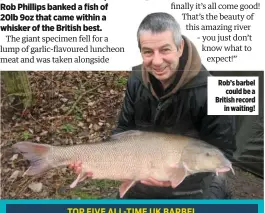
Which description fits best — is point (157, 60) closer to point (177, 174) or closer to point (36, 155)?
point (177, 174)

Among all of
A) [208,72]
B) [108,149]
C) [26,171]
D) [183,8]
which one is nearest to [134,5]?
[183,8]

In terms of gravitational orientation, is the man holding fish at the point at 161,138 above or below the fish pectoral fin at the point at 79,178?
above

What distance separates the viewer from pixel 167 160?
13.0 feet

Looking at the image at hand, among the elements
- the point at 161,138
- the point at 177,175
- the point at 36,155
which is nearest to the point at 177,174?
the point at 177,175

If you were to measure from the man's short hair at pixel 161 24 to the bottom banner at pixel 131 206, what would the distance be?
113cm

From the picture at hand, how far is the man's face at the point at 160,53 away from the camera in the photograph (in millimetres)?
3916

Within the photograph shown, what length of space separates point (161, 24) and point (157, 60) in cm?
24

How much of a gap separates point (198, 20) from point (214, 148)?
2.92ft

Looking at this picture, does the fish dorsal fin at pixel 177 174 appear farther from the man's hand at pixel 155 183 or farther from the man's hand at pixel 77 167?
the man's hand at pixel 77 167

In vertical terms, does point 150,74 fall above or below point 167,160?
above

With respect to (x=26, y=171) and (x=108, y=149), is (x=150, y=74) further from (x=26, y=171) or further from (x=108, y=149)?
(x=26, y=171)

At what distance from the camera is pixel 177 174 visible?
3.99 m

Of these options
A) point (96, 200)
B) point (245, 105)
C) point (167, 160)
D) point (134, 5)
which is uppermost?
point (134, 5)

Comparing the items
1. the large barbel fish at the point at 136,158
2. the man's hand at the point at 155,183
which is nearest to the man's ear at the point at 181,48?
the large barbel fish at the point at 136,158
